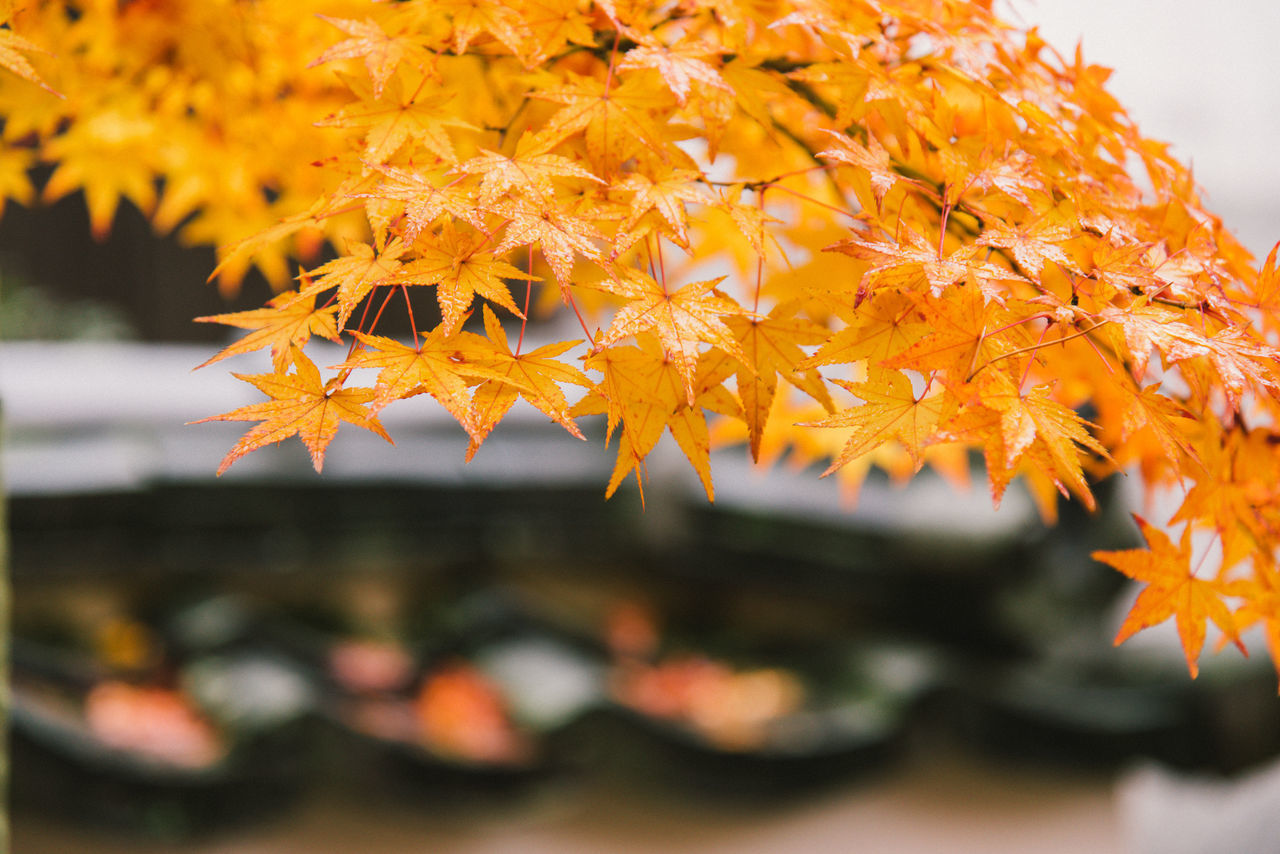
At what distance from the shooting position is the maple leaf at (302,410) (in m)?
0.43

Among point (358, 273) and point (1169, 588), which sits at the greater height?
point (358, 273)

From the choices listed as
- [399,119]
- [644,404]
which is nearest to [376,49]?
[399,119]

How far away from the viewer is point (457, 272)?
1.42 ft

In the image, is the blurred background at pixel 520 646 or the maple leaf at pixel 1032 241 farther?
the blurred background at pixel 520 646

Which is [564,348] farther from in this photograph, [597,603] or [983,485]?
[597,603]

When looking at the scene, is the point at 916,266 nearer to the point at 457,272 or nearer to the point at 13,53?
the point at 457,272

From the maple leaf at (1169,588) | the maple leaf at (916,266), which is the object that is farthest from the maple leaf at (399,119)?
the maple leaf at (1169,588)

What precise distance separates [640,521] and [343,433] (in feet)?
2.99

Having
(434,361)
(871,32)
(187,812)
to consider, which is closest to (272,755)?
(187,812)

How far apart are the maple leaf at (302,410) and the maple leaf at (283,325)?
16mm

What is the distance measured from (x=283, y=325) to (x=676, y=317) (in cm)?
23

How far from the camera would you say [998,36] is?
57cm

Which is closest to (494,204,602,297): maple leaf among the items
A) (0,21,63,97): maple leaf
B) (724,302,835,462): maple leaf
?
(724,302,835,462): maple leaf

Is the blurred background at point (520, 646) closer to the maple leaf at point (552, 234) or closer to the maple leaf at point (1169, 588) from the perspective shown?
the maple leaf at point (1169, 588)
